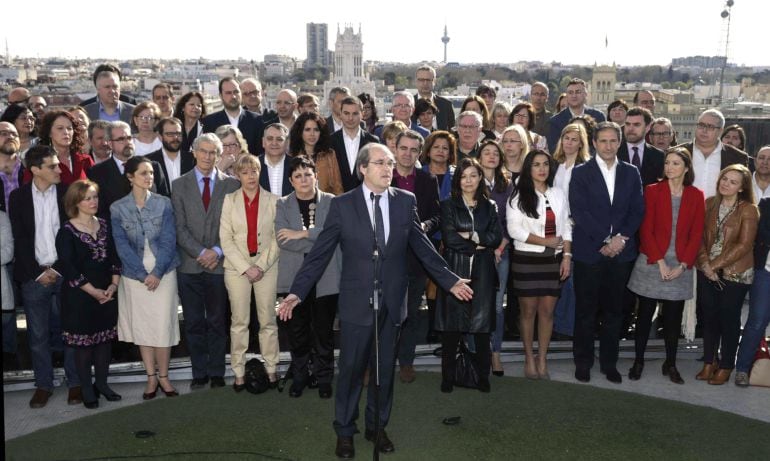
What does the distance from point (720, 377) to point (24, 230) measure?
5092 mm

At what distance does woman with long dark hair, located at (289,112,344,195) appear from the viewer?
5.88 m

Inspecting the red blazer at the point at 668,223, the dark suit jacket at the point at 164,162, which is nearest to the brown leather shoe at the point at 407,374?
the red blazer at the point at 668,223

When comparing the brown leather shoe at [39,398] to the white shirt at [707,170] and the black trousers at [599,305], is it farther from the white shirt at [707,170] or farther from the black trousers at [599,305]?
the white shirt at [707,170]

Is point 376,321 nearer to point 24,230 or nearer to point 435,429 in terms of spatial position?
point 435,429

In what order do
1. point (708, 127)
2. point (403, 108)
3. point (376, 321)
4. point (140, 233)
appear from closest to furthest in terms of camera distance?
point (376, 321) → point (140, 233) → point (708, 127) → point (403, 108)

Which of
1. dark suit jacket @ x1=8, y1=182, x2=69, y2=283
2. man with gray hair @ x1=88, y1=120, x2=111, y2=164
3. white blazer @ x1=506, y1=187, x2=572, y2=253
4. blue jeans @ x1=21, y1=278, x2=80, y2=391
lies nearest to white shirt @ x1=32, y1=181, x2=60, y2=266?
dark suit jacket @ x1=8, y1=182, x2=69, y2=283

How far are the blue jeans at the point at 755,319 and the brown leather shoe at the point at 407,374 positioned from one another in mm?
2431

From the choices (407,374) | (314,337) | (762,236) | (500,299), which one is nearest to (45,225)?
(314,337)

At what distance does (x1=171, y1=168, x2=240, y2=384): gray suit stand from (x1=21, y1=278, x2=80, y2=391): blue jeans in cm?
81

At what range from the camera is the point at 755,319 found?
5559 mm

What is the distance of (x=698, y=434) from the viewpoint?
187 inches

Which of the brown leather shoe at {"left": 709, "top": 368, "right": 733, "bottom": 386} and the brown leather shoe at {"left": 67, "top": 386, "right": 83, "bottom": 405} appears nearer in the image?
the brown leather shoe at {"left": 67, "top": 386, "right": 83, "bottom": 405}

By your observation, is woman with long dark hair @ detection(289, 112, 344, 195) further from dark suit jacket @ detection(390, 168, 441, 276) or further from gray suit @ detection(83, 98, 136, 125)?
gray suit @ detection(83, 98, 136, 125)

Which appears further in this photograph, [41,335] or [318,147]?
[318,147]
